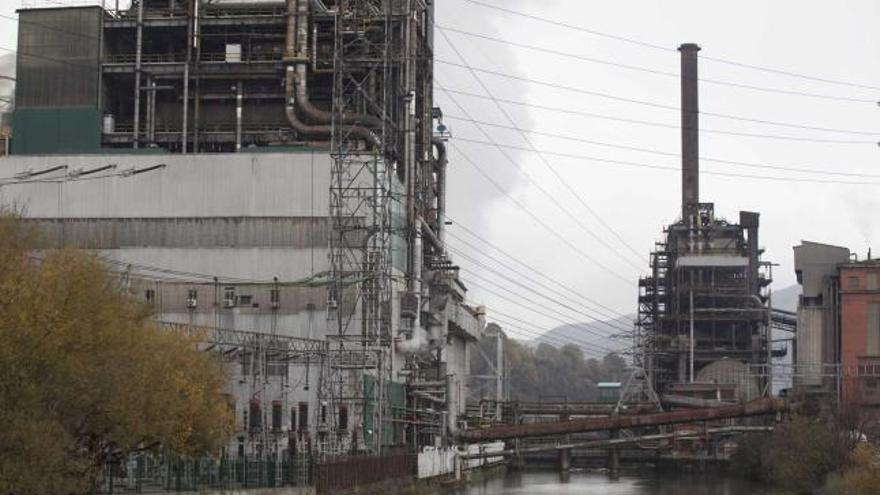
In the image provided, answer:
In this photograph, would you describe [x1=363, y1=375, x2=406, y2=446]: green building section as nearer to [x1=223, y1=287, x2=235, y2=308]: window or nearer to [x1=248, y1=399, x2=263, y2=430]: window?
[x1=248, y1=399, x2=263, y2=430]: window

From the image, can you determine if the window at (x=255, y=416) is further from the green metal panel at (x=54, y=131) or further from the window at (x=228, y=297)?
the green metal panel at (x=54, y=131)

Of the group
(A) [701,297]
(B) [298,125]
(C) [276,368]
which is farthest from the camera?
(A) [701,297]

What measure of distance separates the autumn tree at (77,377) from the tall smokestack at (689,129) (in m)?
62.4

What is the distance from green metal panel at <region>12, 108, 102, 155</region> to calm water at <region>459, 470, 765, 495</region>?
25.4 meters

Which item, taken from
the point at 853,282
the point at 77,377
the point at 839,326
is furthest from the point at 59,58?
the point at 839,326

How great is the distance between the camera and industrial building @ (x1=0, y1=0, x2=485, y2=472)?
53.2 m

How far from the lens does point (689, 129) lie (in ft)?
302

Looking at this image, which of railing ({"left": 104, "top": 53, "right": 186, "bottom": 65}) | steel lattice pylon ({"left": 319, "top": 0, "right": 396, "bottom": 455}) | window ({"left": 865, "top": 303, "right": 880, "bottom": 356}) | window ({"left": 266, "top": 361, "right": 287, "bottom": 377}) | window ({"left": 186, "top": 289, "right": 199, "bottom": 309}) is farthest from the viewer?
window ({"left": 865, "top": 303, "right": 880, "bottom": 356})

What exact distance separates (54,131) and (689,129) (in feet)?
152

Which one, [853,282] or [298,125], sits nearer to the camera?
[298,125]

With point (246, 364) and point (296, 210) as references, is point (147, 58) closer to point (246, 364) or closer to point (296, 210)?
point (296, 210)

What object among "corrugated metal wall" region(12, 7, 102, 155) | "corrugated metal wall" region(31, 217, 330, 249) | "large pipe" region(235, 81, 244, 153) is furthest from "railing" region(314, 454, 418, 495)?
"corrugated metal wall" region(12, 7, 102, 155)

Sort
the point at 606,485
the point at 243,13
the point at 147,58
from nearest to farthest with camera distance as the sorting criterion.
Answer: the point at 243,13 → the point at 147,58 → the point at 606,485

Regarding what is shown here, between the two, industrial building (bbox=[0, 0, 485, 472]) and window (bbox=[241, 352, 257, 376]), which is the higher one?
industrial building (bbox=[0, 0, 485, 472])
